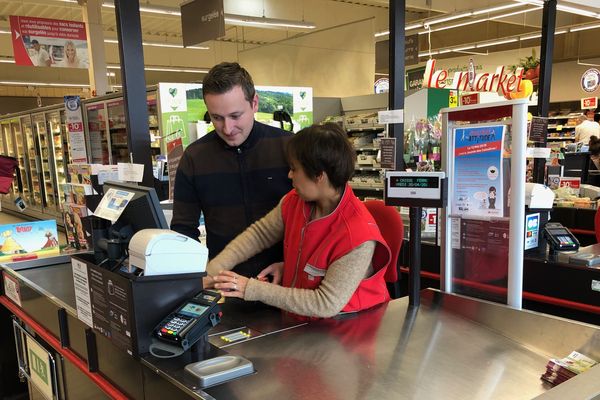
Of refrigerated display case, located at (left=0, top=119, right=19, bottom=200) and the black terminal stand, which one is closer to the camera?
the black terminal stand

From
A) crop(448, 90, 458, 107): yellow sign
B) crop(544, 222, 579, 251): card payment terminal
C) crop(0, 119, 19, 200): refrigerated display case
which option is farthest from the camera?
crop(0, 119, 19, 200): refrigerated display case

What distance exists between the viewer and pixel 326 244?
5.52ft

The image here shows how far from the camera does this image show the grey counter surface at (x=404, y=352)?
4.09 ft

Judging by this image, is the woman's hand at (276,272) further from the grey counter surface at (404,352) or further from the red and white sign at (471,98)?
the red and white sign at (471,98)

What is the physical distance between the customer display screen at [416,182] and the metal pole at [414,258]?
4.7 inches

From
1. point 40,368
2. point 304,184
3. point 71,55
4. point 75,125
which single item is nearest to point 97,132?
point 71,55

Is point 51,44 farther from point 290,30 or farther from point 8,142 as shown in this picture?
point 290,30

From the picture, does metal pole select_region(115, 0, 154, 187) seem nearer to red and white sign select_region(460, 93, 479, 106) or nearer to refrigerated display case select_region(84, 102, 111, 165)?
refrigerated display case select_region(84, 102, 111, 165)

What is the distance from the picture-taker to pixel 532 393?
4.11ft

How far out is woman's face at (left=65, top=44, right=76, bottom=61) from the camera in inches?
324

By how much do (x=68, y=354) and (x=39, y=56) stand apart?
7714 millimetres

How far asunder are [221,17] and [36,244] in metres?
4.23

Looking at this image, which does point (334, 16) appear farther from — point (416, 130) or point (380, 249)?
point (380, 249)

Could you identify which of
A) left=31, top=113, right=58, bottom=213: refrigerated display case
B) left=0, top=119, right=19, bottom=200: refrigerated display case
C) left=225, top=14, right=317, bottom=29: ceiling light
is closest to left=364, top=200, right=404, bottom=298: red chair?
left=225, top=14, right=317, bottom=29: ceiling light
